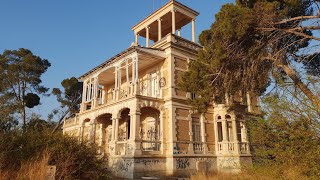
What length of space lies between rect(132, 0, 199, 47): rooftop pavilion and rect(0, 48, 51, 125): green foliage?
19264 mm

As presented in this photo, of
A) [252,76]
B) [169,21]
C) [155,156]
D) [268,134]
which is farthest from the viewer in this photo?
[169,21]

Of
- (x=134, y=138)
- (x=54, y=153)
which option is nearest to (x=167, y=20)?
(x=134, y=138)

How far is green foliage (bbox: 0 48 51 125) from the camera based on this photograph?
34.8 metres

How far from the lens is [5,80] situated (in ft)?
114

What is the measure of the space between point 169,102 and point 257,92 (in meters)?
7.22

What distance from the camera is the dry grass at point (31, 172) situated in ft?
27.2

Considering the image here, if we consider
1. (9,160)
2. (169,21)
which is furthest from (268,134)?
(169,21)

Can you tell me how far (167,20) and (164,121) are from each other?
35.5 ft

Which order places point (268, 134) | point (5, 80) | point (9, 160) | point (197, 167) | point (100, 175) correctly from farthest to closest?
point (5, 80) < point (197, 167) < point (100, 175) < point (9, 160) < point (268, 134)

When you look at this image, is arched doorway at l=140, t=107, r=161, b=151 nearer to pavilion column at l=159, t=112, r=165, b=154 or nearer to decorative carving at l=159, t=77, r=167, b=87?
pavilion column at l=159, t=112, r=165, b=154

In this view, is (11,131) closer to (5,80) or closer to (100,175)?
(100,175)

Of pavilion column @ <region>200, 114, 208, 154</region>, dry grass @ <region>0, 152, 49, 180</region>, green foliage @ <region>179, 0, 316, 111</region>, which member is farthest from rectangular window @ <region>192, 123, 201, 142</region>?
dry grass @ <region>0, 152, 49, 180</region>

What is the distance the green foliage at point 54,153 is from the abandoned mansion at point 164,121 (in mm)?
6294

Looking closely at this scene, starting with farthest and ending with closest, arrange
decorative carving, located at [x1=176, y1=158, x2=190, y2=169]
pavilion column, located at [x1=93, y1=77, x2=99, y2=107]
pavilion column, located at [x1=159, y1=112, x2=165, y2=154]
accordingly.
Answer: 1. pavilion column, located at [x1=93, y1=77, x2=99, y2=107]
2. pavilion column, located at [x1=159, y1=112, x2=165, y2=154]
3. decorative carving, located at [x1=176, y1=158, x2=190, y2=169]
